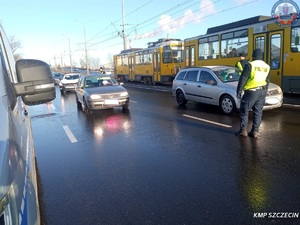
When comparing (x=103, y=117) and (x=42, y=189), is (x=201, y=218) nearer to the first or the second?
(x=42, y=189)

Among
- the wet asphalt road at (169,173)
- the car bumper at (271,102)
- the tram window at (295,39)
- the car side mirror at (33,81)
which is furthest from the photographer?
the tram window at (295,39)

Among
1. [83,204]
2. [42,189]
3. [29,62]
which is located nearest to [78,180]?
[42,189]

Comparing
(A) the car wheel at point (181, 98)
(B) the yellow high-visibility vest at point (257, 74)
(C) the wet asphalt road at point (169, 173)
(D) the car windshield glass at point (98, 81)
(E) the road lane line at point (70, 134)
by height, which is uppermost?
(B) the yellow high-visibility vest at point (257, 74)

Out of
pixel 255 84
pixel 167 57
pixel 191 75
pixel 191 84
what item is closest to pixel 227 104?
pixel 191 84

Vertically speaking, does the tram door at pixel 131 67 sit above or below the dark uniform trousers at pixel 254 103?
above

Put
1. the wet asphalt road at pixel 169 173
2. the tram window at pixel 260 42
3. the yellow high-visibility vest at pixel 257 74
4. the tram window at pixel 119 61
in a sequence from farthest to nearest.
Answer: the tram window at pixel 119 61 → the tram window at pixel 260 42 → the yellow high-visibility vest at pixel 257 74 → the wet asphalt road at pixel 169 173

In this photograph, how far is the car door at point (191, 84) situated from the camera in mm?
10852

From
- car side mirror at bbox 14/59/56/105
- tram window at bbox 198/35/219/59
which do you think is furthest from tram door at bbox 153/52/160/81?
car side mirror at bbox 14/59/56/105

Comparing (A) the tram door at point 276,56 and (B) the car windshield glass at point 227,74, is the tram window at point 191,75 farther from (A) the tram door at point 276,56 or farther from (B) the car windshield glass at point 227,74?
(A) the tram door at point 276,56

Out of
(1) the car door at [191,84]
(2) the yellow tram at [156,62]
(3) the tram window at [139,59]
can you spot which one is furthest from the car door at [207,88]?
(3) the tram window at [139,59]

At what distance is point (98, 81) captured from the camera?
38.2 feet

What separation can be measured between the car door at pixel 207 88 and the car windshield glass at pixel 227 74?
0.24 m

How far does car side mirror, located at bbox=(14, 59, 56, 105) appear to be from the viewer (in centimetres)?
230

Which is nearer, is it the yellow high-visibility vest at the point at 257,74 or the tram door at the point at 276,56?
the yellow high-visibility vest at the point at 257,74
